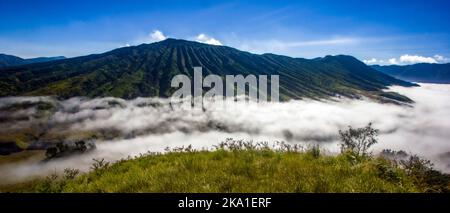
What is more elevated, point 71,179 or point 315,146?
point 315,146

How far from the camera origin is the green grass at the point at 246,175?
816 cm

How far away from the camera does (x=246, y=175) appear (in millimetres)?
9266

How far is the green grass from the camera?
8.16 metres

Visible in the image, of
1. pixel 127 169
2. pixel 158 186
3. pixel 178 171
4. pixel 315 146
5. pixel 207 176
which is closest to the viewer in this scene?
pixel 158 186

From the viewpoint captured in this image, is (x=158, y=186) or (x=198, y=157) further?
(x=198, y=157)

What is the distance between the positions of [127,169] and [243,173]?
369cm
